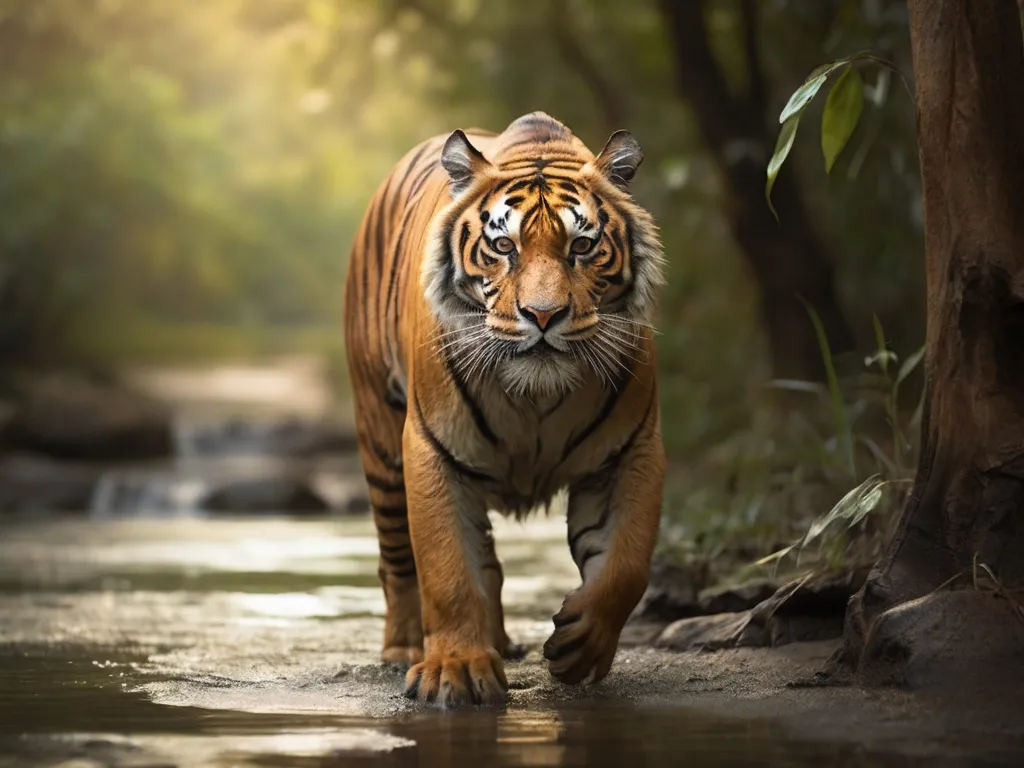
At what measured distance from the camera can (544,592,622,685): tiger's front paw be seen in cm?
379

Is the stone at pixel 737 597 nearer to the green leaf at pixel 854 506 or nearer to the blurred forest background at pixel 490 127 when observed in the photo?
the blurred forest background at pixel 490 127

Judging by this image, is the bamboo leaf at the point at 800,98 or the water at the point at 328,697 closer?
the water at the point at 328,697

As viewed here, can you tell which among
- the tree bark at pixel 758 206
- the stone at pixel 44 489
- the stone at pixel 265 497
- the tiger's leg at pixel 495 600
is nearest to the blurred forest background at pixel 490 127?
the tree bark at pixel 758 206

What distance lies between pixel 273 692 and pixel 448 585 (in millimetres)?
484

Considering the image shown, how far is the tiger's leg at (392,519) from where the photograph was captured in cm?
476

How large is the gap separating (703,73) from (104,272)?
2057 cm

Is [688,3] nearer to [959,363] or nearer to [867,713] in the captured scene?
[959,363]

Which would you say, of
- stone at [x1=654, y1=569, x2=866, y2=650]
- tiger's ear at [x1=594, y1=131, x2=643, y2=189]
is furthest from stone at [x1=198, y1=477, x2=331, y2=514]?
tiger's ear at [x1=594, y1=131, x2=643, y2=189]

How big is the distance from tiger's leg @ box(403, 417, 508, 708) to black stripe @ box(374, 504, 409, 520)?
2.84ft

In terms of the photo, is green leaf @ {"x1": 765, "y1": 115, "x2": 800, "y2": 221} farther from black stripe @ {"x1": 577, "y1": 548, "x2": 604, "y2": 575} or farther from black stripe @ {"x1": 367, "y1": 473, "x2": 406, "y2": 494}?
black stripe @ {"x1": 367, "y1": 473, "x2": 406, "y2": 494}

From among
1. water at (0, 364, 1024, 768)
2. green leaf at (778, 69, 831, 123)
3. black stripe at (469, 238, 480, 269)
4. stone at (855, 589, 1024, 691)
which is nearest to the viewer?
water at (0, 364, 1024, 768)

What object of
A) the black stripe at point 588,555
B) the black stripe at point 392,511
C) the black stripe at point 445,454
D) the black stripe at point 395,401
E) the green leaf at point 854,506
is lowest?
the black stripe at point 588,555

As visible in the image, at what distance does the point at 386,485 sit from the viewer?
495cm

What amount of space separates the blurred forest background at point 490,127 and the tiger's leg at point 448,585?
133 cm
